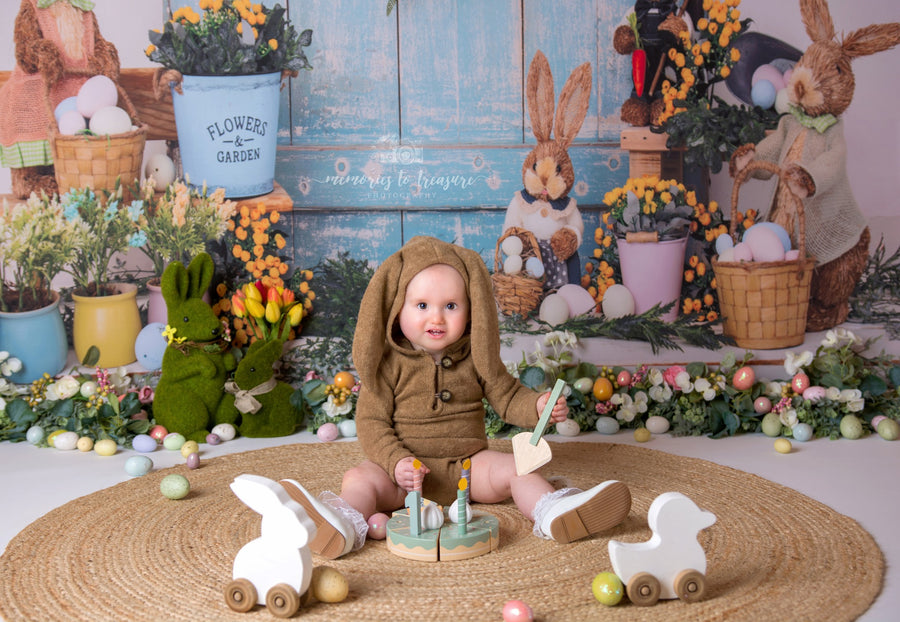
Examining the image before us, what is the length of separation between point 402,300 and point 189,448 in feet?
3.33

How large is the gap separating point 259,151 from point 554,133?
1.08 meters

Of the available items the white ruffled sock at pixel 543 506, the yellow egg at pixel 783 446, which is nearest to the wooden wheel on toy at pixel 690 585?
the white ruffled sock at pixel 543 506

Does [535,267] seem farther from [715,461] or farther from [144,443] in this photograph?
[144,443]

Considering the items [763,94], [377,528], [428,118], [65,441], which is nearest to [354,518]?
[377,528]

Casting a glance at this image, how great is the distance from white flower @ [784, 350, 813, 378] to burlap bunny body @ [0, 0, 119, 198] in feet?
8.53

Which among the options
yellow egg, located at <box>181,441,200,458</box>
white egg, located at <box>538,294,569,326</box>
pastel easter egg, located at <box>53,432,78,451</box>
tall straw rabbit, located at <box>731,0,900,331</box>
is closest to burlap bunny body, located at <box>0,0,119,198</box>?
pastel easter egg, located at <box>53,432,78,451</box>

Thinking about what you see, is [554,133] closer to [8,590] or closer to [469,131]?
[469,131]

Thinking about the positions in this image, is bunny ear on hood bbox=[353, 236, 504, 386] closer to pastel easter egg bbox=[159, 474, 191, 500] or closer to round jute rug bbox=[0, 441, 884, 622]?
round jute rug bbox=[0, 441, 884, 622]

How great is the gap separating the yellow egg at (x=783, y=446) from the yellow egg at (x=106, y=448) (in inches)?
84.3

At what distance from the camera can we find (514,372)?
10.8 ft

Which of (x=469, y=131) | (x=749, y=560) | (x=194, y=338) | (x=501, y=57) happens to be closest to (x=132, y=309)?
(x=194, y=338)

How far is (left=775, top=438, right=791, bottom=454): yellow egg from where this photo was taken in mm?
2945

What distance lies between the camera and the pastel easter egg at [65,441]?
308cm

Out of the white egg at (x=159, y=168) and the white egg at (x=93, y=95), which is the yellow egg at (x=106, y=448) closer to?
the white egg at (x=159, y=168)
